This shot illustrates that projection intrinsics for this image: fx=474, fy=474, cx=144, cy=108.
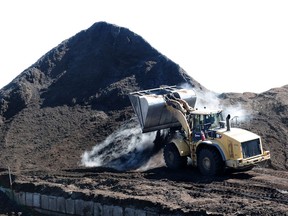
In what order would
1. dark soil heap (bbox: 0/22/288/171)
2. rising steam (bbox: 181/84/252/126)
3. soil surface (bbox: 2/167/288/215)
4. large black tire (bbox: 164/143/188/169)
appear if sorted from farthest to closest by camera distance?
1. rising steam (bbox: 181/84/252/126)
2. dark soil heap (bbox: 0/22/288/171)
3. large black tire (bbox: 164/143/188/169)
4. soil surface (bbox: 2/167/288/215)

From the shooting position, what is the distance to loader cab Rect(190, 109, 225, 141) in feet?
56.1

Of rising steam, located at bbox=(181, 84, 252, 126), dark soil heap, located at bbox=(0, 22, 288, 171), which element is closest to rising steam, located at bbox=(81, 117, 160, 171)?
dark soil heap, located at bbox=(0, 22, 288, 171)

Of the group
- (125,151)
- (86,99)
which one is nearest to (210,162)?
(125,151)

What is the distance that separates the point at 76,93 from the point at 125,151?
23.0 ft

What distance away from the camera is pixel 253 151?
16.3 meters

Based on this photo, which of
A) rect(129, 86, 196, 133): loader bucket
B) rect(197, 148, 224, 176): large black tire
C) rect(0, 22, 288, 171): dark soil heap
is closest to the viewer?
rect(197, 148, 224, 176): large black tire

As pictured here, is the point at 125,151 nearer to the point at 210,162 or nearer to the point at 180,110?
the point at 180,110

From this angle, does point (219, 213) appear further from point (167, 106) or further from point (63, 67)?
point (63, 67)

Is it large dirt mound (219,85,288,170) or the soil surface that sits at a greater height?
large dirt mound (219,85,288,170)

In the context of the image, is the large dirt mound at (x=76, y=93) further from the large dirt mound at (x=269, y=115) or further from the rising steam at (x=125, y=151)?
the large dirt mound at (x=269, y=115)

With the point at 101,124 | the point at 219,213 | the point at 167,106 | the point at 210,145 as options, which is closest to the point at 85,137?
the point at 101,124

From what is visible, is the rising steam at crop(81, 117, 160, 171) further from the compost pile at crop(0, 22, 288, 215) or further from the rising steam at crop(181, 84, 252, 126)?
the rising steam at crop(181, 84, 252, 126)

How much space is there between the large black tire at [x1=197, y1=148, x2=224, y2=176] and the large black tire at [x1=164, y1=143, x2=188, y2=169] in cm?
101

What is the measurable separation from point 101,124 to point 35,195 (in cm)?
731
